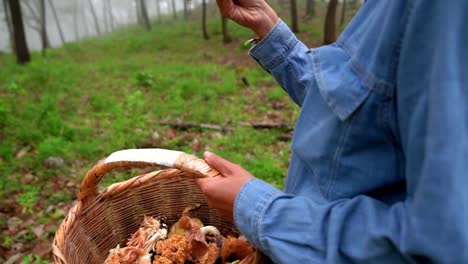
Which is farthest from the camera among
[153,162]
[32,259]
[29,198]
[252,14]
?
[29,198]

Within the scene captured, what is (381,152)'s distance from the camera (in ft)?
2.63

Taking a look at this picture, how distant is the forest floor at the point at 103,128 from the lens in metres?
2.89

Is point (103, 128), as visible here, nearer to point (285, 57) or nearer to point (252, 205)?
point (285, 57)

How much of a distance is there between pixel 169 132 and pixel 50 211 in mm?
1616

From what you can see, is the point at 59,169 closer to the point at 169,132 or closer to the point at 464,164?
the point at 169,132

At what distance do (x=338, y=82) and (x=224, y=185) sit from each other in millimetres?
424

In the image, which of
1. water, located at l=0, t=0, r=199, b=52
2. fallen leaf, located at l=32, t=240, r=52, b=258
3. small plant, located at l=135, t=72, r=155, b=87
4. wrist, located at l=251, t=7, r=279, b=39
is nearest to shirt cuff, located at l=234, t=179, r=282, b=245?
wrist, located at l=251, t=7, r=279, b=39

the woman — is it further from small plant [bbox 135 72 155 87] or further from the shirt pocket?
small plant [bbox 135 72 155 87]

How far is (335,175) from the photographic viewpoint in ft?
2.85

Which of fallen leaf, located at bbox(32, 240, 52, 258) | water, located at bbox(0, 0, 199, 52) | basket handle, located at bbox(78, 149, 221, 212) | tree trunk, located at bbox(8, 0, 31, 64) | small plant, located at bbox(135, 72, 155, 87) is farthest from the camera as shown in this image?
water, located at bbox(0, 0, 199, 52)

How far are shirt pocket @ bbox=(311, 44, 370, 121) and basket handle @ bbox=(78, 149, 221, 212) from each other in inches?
17.3

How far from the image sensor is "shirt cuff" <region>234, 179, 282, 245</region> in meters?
0.90

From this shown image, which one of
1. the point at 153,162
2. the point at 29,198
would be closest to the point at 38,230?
the point at 29,198

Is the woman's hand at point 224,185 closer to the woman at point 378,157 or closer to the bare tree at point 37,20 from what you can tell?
the woman at point 378,157
